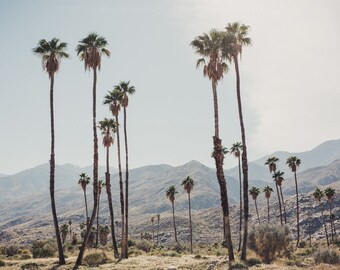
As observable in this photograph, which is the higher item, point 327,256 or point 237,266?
point 237,266

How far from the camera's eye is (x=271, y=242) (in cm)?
3247

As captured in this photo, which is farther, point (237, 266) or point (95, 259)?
point (95, 259)

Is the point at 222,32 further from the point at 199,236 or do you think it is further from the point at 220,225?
the point at 220,225

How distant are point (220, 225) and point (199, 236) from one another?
29965 mm

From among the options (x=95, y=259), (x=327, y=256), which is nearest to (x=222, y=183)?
(x=327, y=256)

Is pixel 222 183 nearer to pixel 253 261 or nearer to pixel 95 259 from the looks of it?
pixel 253 261

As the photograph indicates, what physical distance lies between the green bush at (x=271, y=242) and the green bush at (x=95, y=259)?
52.0 ft

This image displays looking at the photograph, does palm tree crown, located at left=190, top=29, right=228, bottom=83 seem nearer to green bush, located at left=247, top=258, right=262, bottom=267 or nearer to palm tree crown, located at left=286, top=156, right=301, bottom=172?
green bush, located at left=247, top=258, right=262, bottom=267

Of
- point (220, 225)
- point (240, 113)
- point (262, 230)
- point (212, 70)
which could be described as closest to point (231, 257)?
point (262, 230)

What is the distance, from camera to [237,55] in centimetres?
3591

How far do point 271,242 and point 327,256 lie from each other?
18.8 feet

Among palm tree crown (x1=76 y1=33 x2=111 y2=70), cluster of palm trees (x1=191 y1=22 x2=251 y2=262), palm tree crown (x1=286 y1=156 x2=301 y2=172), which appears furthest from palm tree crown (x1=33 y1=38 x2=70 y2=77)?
palm tree crown (x1=286 y1=156 x2=301 y2=172)

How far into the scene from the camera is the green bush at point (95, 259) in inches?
1426

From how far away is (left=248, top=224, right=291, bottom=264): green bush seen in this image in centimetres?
3245
